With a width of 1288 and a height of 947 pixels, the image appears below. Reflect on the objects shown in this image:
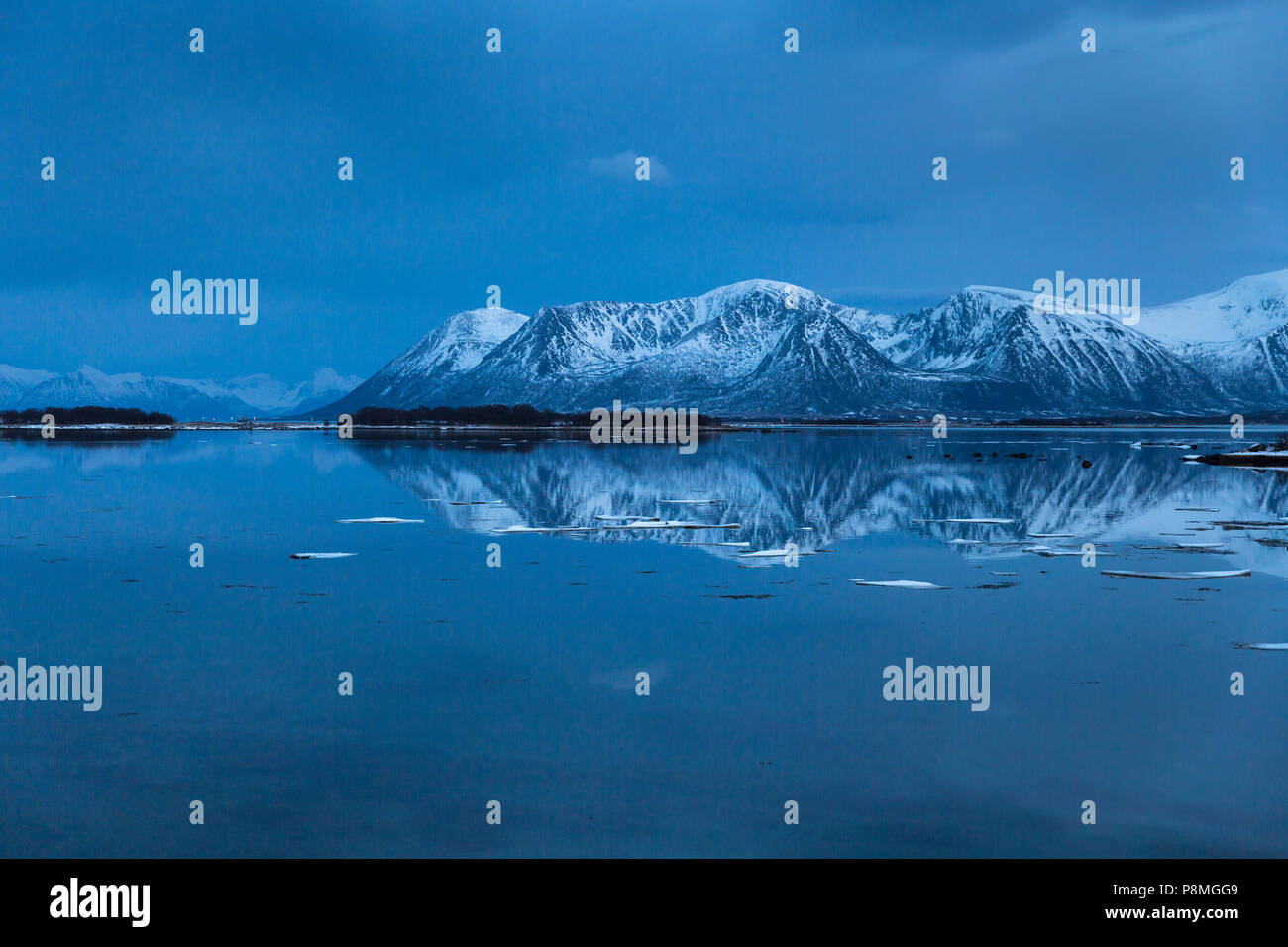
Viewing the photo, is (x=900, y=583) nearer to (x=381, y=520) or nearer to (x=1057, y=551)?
(x=1057, y=551)

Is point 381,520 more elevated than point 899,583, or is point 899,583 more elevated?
point 381,520

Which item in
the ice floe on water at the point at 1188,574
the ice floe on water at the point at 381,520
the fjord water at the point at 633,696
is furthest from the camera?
the ice floe on water at the point at 381,520

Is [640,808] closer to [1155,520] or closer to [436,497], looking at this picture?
[1155,520]

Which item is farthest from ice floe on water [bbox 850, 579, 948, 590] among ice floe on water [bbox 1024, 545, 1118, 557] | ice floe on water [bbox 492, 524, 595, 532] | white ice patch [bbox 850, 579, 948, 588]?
ice floe on water [bbox 492, 524, 595, 532]

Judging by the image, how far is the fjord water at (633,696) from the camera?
39.0 ft

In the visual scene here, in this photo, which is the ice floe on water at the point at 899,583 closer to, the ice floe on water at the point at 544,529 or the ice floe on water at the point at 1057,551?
the ice floe on water at the point at 1057,551

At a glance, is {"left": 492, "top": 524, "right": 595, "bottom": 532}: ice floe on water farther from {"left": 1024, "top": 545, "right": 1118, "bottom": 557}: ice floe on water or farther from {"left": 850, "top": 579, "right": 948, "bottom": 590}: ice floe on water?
{"left": 1024, "top": 545, "right": 1118, "bottom": 557}: ice floe on water

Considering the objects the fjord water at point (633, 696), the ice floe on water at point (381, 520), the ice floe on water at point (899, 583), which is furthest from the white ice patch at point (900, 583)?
the ice floe on water at point (381, 520)

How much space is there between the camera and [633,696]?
54.9 feet

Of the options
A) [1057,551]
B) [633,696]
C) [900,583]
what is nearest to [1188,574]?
[1057,551]

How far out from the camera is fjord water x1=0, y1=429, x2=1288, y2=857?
1188cm

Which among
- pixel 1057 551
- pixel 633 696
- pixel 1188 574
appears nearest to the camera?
pixel 633 696

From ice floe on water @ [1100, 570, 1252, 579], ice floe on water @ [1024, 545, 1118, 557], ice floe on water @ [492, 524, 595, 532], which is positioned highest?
ice floe on water @ [492, 524, 595, 532]
